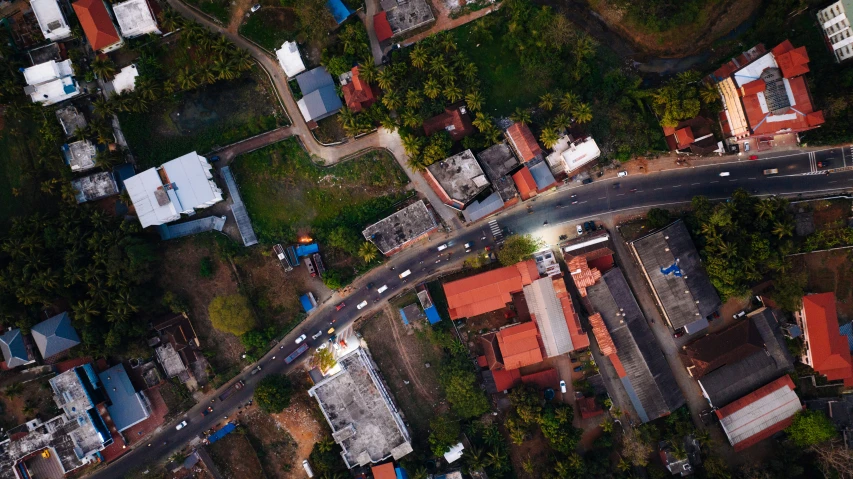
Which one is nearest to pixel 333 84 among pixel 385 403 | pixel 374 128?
pixel 374 128

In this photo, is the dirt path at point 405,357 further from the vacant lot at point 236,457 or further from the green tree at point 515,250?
the vacant lot at point 236,457

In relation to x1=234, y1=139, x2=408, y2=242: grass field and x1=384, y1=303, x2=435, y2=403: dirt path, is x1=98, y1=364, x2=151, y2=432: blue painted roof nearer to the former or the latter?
x1=234, y1=139, x2=408, y2=242: grass field

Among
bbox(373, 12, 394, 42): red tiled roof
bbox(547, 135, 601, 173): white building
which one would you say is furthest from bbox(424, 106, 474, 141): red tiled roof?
bbox(373, 12, 394, 42): red tiled roof

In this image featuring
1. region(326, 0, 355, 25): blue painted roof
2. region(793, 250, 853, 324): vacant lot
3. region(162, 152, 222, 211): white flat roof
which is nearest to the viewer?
region(162, 152, 222, 211): white flat roof

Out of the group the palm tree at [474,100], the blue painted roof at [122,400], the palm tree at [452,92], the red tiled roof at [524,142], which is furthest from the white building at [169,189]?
the red tiled roof at [524,142]

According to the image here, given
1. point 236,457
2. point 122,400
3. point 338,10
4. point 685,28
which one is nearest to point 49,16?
point 338,10

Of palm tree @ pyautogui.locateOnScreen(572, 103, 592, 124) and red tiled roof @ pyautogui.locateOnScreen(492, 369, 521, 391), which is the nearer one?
palm tree @ pyautogui.locateOnScreen(572, 103, 592, 124)

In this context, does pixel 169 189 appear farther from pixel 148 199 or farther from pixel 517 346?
pixel 517 346

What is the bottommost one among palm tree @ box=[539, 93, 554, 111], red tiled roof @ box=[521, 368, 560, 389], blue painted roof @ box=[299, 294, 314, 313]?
red tiled roof @ box=[521, 368, 560, 389]
